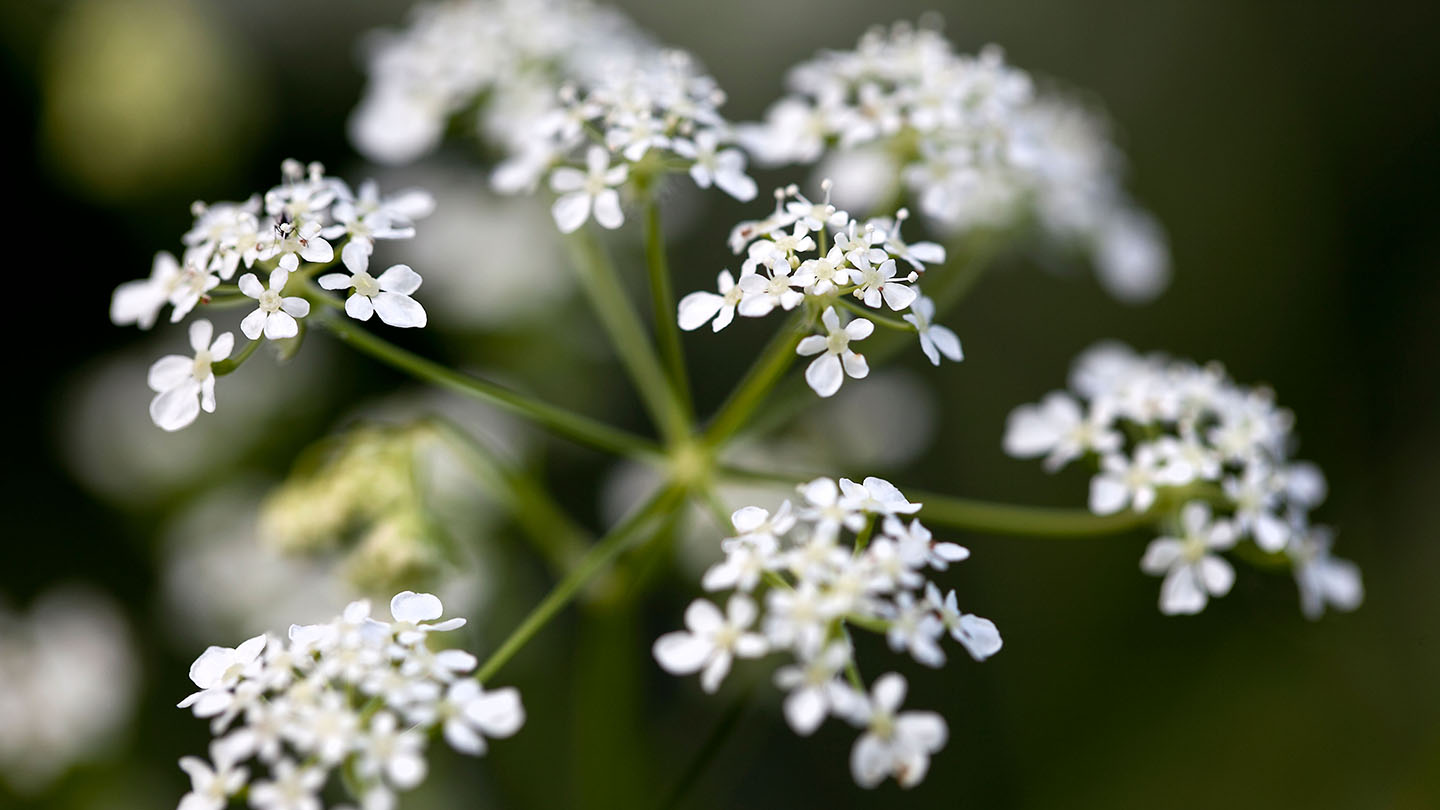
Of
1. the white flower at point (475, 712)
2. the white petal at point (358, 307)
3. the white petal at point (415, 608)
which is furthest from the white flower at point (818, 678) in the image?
the white petal at point (358, 307)

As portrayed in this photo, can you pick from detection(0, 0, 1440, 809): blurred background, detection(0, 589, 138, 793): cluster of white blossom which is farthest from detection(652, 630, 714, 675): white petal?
detection(0, 589, 138, 793): cluster of white blossom

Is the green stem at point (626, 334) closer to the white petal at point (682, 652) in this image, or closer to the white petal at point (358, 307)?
the white petal at point (358, 307)

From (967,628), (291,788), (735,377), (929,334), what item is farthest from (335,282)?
(735,377)

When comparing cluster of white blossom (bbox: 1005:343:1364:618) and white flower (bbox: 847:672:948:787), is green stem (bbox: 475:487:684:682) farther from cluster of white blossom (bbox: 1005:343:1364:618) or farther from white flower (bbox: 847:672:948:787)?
cluster of white blossom (bbox: 1005:343:1364:618)

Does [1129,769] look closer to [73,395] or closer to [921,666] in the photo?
[921,666]

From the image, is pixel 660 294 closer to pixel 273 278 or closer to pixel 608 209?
pixel 608 209
